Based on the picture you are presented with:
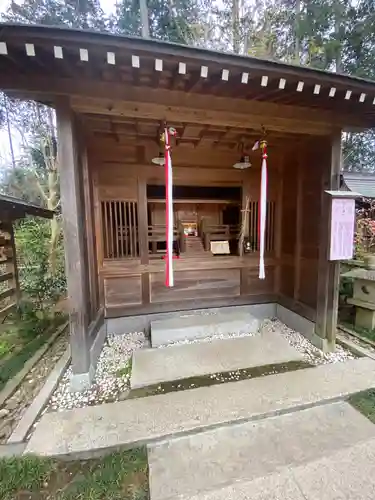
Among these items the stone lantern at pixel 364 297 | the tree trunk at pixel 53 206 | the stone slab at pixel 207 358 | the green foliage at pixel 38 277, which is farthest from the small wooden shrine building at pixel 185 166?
the tree trunk at pixel 53 206

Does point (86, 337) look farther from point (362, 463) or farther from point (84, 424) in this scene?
point (362, 463)

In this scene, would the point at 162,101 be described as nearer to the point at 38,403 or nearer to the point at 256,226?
the point at 256,226

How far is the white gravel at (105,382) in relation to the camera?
2.41m

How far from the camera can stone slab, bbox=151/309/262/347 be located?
11.8 ft

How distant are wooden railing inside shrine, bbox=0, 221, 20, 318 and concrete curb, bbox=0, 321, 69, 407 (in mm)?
823

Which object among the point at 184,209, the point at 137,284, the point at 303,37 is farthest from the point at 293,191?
the point at 303,37

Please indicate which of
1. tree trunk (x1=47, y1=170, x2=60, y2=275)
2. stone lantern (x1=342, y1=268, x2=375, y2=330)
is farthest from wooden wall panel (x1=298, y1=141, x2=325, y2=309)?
tree trunk (x1=47, y1=170, x2=60, y2=275)

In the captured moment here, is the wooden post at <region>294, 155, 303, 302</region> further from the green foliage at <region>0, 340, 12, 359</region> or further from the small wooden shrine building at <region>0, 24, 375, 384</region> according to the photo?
the green foliage at <region>0, 340, 12, 359</region>

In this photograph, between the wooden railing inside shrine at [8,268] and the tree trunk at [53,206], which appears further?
the tree trunk at [53,206]

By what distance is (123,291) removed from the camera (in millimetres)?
3949

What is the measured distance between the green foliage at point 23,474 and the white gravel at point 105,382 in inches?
22.3

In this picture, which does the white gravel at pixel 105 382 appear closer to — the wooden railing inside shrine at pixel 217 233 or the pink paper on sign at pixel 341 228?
the wooden railing inside shrine at pixel 217 233

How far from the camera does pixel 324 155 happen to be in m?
3.14

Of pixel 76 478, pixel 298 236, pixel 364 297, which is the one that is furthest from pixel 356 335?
pixel 76 478
